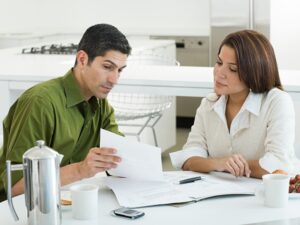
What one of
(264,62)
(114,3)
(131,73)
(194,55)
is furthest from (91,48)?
(114,3)

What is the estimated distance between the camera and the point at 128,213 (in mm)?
1868

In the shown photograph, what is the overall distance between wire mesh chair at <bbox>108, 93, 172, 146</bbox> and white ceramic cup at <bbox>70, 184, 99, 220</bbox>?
2742 mm

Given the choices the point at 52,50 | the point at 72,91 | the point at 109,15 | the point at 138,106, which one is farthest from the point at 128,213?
the point at 109,15

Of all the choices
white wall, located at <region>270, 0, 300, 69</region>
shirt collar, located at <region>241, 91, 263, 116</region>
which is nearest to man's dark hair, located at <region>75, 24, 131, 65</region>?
shirt collar, located at <region>241, 91, 263, 116</region>

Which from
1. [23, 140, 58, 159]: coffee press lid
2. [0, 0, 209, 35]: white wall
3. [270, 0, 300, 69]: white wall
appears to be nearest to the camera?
[23, 140, 58, 159]: coffee press lid

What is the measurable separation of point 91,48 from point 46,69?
4.65 feet

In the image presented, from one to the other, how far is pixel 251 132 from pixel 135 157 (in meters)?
0.60

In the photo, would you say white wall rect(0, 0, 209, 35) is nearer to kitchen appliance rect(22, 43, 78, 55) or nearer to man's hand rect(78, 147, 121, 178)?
kitchen appliance rect(22, 43, 78, 55)

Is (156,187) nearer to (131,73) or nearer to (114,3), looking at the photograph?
(131,73)

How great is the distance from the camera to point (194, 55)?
602 centimetres

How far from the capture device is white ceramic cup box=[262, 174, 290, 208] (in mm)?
1932

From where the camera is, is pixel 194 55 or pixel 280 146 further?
pixel 194 55

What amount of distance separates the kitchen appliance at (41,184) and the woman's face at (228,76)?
37.0 inches

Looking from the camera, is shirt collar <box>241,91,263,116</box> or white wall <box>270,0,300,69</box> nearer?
shirt collar <box>241,91,263,116</box>
